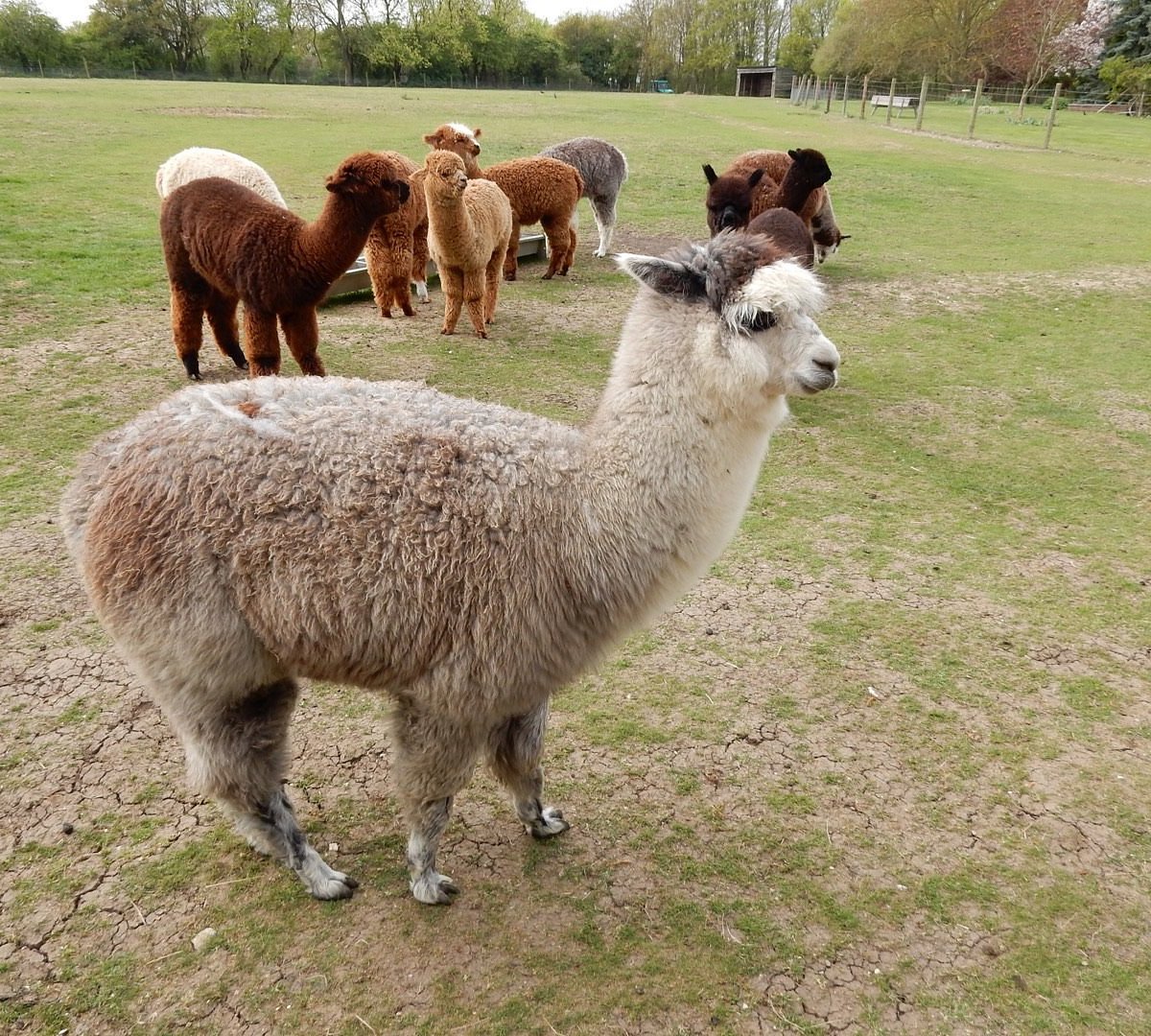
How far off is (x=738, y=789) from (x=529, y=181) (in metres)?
7.23

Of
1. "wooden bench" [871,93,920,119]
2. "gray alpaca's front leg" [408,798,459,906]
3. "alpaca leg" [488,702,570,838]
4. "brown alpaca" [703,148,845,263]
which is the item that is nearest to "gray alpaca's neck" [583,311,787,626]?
"alpaca leg" [488,702,570,838]

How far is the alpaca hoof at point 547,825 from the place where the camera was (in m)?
2.48

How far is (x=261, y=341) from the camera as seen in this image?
200 inches

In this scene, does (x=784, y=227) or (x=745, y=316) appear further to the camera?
(x=784, y=227)

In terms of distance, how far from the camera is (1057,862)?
245 centimetres

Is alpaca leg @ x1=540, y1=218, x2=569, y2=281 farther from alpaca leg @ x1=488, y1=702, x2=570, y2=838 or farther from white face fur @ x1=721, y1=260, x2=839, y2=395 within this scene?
alpaca leg @ x1=488, y1=702, x2=570, y2=838

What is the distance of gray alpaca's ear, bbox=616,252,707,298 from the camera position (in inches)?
79.1

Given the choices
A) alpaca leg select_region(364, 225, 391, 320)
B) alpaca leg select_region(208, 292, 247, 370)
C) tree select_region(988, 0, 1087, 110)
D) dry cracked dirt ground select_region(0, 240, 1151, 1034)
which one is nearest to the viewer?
→ dry cracked dirt ground select_region(0, 240, 1151, 1034)

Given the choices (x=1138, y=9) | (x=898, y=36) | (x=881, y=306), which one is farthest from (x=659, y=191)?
(x=1138, y=9)

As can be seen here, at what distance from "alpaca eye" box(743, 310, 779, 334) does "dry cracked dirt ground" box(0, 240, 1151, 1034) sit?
1593 mm

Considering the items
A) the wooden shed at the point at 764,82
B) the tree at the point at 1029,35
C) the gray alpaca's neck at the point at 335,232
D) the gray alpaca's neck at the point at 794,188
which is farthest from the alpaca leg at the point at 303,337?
the wooden shed at the point at 764,82

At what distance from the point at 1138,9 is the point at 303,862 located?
189ft

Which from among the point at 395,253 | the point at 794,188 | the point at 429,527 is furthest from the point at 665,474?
the point at 794,188

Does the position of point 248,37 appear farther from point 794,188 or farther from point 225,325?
point 225,325
